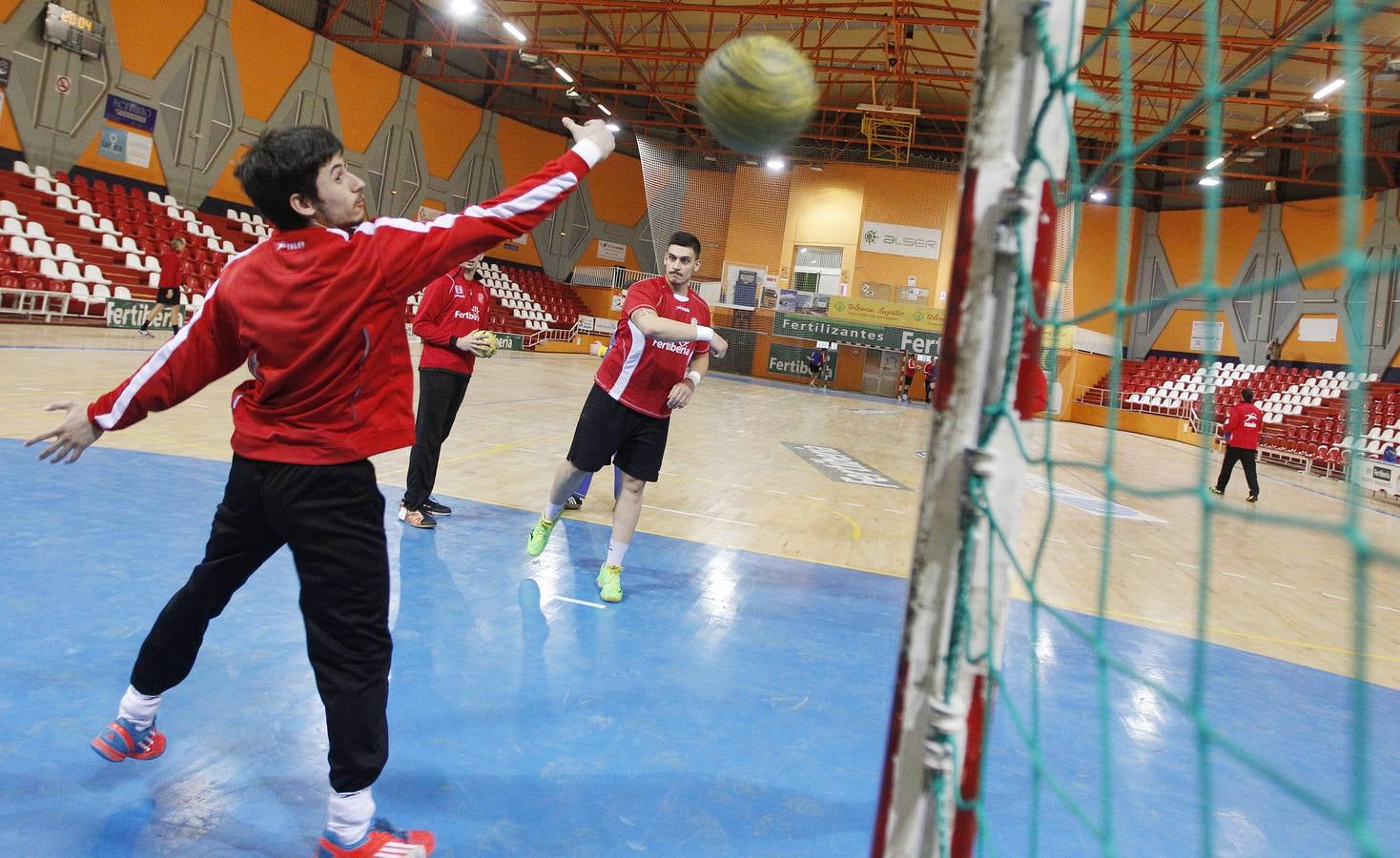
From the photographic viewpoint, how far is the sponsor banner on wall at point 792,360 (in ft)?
97.3

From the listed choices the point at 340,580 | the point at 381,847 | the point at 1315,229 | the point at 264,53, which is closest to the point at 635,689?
the point at 381,847

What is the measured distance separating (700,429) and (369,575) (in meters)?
Answer: 9.50

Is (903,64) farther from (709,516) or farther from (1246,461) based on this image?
(709,516)

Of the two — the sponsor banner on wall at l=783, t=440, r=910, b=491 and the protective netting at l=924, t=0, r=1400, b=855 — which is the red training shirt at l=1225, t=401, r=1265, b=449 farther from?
the sponsor banner on wall at l=783, t=440, r=910, b=491

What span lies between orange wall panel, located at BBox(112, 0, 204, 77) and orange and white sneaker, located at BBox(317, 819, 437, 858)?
70.0 ft

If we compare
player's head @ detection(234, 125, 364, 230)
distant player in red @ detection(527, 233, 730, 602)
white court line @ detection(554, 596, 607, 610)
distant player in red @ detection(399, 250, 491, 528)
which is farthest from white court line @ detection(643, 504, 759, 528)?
player's head @ detection(234, 125, 364, 230)

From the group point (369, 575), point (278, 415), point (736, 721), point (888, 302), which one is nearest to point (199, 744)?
point (369, 575)

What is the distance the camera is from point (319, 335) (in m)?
1.94

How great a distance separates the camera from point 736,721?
9.05 feet

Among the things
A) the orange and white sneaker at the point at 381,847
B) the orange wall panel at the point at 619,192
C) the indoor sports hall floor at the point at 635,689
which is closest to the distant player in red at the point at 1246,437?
the indoor sports hall floor at the point at 635,689

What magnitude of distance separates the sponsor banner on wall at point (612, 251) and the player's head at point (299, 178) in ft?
98.8

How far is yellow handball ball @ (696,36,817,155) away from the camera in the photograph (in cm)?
308

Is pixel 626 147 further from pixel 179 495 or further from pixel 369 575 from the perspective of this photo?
pixel 369 575

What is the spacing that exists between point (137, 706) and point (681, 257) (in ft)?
9.15
